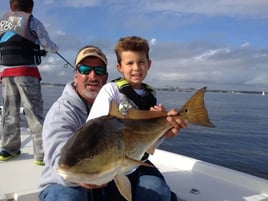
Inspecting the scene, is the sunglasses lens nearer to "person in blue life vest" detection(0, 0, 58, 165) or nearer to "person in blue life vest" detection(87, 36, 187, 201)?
"person in blue life vest" detection(87, 36, 187, 201)

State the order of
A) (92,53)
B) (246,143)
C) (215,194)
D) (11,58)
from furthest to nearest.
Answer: (246,143) < (11,58) < (215,194) < (92,53)

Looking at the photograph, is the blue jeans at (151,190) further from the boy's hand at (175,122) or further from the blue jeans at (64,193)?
the boy's hand at (175,122)

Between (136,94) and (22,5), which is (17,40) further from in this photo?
(136,94)

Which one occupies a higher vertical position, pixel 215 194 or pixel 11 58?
pixel 11 58

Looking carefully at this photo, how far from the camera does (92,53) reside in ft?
12.1

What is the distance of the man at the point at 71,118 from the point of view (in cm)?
331

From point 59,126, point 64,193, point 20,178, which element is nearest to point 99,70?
point 59,126

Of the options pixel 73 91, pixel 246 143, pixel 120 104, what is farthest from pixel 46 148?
pixel 246 143

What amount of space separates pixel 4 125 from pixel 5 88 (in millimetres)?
617

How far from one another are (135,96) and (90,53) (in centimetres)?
68

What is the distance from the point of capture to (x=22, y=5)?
5.90 metres

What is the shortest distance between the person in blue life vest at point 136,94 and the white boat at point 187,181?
2.73 feet

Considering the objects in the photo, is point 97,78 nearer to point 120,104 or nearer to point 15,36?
point 120,104

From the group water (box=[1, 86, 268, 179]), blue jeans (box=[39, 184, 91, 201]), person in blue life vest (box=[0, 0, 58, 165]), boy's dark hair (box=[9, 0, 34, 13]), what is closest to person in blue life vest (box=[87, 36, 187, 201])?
blue jeans (box=[39, 184, 91, 201])
